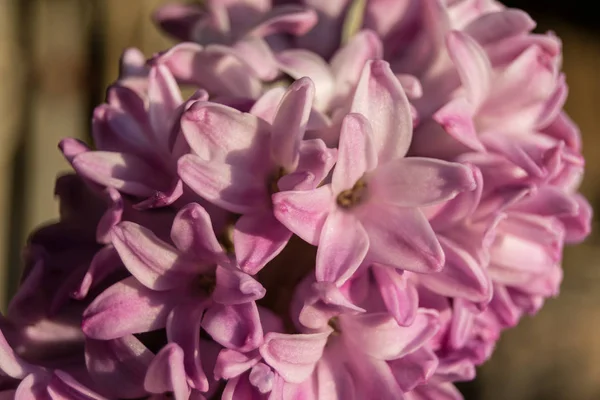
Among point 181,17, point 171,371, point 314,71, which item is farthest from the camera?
point 181,17

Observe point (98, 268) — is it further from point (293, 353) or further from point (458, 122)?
point (458, 122)

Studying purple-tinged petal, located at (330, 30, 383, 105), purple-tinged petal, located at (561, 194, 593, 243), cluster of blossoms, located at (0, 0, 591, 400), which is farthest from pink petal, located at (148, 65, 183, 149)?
purple-tinged petal, located at (561, 194, 593, 243)

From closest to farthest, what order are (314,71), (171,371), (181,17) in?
(171,371) → (314,71) → (181,17)

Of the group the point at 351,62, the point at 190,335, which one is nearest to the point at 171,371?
the point at 190,335

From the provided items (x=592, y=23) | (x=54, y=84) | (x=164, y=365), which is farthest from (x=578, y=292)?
(x=164, y=365)

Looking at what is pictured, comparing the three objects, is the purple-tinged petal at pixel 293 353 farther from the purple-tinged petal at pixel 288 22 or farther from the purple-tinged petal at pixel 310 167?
the purple-tinged petal at pixel 288 22

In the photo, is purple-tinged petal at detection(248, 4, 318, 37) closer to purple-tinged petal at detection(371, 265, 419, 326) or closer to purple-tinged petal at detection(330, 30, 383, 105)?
purple-tinged petal at detection(330, 30, 383, 105)
